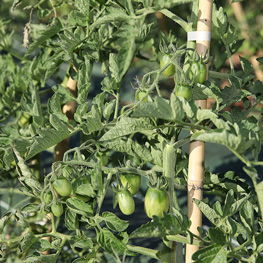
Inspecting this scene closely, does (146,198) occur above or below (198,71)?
below

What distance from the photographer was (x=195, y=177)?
527 mm

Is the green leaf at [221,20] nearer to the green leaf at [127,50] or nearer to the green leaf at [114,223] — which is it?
the green leaf at [127,50]

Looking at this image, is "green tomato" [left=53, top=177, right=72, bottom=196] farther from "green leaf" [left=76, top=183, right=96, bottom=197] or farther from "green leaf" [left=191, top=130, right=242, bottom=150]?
"green leaf" [left=191, top=130, right=242, bottom=150]

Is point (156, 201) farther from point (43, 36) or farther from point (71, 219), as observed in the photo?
point (43, 36)

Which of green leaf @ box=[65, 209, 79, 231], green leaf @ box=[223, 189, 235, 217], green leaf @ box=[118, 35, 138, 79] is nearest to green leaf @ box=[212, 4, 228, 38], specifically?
green leaf @ box=[118, 35, 138, 79]

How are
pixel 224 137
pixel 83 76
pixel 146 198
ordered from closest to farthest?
1. pixel 224 137
2. pixel 146 198
3. pixel 83 76

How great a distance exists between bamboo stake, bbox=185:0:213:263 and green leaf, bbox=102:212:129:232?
0.31 feet

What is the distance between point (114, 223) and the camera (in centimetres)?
50

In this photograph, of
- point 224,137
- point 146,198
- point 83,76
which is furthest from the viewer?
point 83,76

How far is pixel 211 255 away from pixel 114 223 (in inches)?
5.3

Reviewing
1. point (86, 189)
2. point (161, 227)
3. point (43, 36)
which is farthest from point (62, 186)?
point (43, 36)

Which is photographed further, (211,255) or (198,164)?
(198,164)

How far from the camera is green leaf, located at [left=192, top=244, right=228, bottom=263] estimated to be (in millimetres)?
414

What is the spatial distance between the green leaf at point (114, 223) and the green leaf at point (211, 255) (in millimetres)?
109
